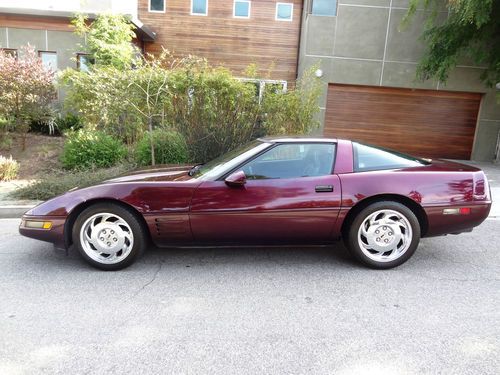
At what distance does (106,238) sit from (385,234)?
275 centimetres

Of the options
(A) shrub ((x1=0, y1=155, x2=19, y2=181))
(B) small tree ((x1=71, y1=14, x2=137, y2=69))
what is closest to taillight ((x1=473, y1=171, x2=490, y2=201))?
(A) shrub ((x1=0, y1=155, x2=19, y2=181))

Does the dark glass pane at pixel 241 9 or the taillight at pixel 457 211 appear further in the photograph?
the dark glass pane at pixel 241 9

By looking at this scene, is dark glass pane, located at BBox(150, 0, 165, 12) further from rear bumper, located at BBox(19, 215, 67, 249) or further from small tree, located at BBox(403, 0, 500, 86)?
rear bumper, located at BBox(19, 215, 67, 249)

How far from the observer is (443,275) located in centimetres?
375

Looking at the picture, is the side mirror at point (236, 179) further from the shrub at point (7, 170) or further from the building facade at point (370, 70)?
the building facade at point (370, 70)

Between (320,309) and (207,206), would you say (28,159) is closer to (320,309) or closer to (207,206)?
(207,206)

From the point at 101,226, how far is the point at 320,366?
94.6 inches

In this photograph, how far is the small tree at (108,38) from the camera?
10.8m

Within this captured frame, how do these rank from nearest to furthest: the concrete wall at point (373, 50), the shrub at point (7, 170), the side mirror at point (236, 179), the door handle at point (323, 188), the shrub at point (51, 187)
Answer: the side mirror at point (236, 179)
the door handle at point (323, 188)
the shrub at point (51, 187)
the shrub at point (7, 170)
the concrete wall at point (373, 50)

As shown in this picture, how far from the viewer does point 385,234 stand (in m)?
3.78

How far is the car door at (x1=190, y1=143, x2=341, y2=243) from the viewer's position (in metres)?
3.65

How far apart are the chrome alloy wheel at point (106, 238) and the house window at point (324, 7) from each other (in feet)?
35.8

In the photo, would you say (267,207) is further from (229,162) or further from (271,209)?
(229,162)

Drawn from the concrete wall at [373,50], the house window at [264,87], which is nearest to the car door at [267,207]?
the house window at [264,87]
